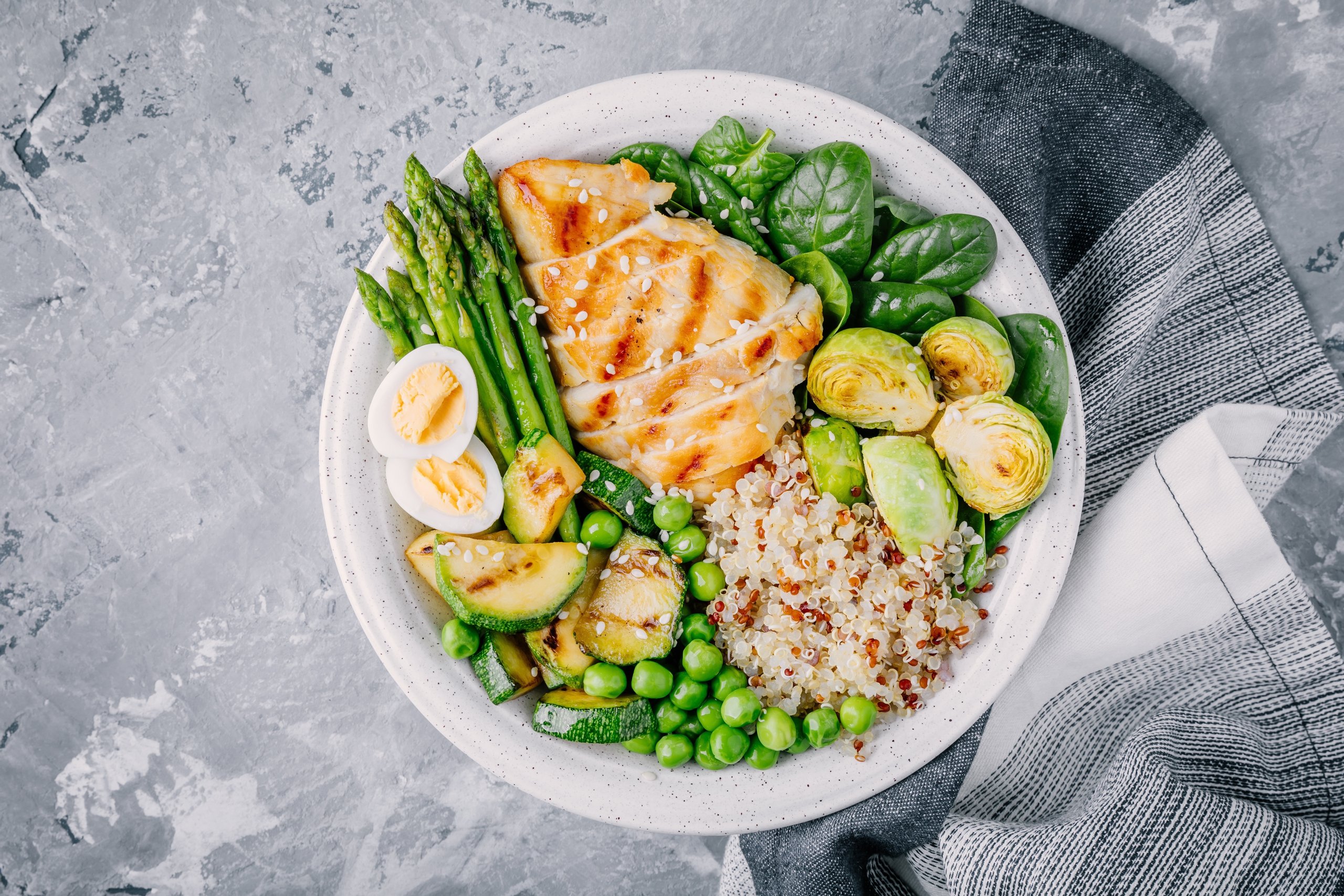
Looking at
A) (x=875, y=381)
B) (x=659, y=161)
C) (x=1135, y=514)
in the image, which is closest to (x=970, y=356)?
(x=875, y=381)

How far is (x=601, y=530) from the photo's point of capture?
8.46ft

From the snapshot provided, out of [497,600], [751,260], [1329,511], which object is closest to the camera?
[497,600]

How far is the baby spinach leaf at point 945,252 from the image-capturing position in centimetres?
244

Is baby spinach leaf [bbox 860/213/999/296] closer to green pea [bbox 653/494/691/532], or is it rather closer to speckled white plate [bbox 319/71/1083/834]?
speckled white plate [bbox 319/71/1083/834]

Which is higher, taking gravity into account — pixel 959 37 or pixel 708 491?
pixel 959 37

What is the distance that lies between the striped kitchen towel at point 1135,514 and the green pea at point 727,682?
59 centimetres

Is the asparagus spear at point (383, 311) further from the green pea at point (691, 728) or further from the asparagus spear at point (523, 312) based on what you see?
the green pea at point (691, 728)

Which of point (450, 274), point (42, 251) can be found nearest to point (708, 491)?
point (450, 274)

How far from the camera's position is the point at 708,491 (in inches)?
106

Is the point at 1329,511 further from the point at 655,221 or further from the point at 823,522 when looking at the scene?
the point at 655,221

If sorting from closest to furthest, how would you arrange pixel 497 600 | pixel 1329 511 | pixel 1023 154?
pixel 497 600
pixel 1023 154
pixel 1329 511

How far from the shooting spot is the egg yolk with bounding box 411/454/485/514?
248 centimetres

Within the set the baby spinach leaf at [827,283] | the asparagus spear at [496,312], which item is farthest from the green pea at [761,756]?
the baby spinach leaf at [827,283]

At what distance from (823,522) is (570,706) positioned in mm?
943
